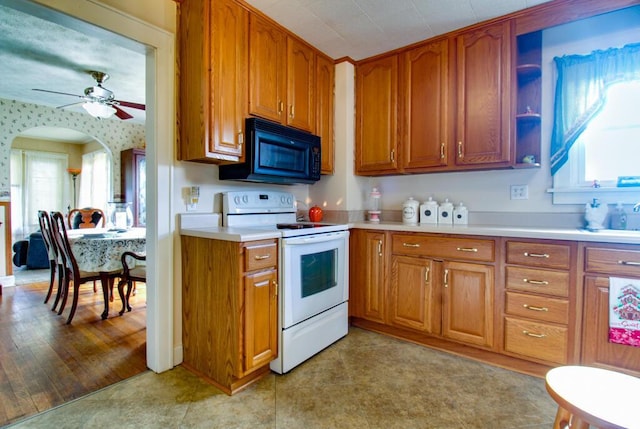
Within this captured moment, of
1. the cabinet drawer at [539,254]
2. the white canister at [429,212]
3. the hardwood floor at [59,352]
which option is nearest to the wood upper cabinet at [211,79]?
the hardwood floor at [59,352]

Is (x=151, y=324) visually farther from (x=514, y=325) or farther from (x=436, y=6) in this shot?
(x=436, y=6)

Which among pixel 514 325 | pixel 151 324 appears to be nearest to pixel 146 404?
pixel 151 324

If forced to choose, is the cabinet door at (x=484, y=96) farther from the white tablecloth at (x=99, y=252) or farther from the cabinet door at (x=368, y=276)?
the white tablecloth at (x=99, y=252)

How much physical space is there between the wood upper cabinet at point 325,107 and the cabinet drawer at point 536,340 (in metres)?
1.84

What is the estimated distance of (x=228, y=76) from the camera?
2.01 m

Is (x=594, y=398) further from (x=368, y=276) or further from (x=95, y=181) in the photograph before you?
(x=95, y=181)

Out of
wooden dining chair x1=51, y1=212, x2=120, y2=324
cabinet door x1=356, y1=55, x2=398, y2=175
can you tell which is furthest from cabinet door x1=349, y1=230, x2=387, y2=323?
wooden dining chair x1=51, y1=212, x2=120, y2=324

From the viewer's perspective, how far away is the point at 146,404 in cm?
167

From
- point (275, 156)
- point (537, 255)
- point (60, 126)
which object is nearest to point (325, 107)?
point (275, 156)

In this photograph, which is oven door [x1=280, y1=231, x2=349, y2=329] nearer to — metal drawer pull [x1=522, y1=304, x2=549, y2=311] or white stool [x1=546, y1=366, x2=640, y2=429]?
metal drawer pull [x1=522, y1=304, x2=549, y2=311]

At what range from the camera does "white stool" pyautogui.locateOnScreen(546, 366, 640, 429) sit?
0.90 meters

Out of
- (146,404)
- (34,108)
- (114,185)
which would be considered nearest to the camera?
(146,404)

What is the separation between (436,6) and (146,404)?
9.72ft

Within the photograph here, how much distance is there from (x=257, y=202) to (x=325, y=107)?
3.54 ft
